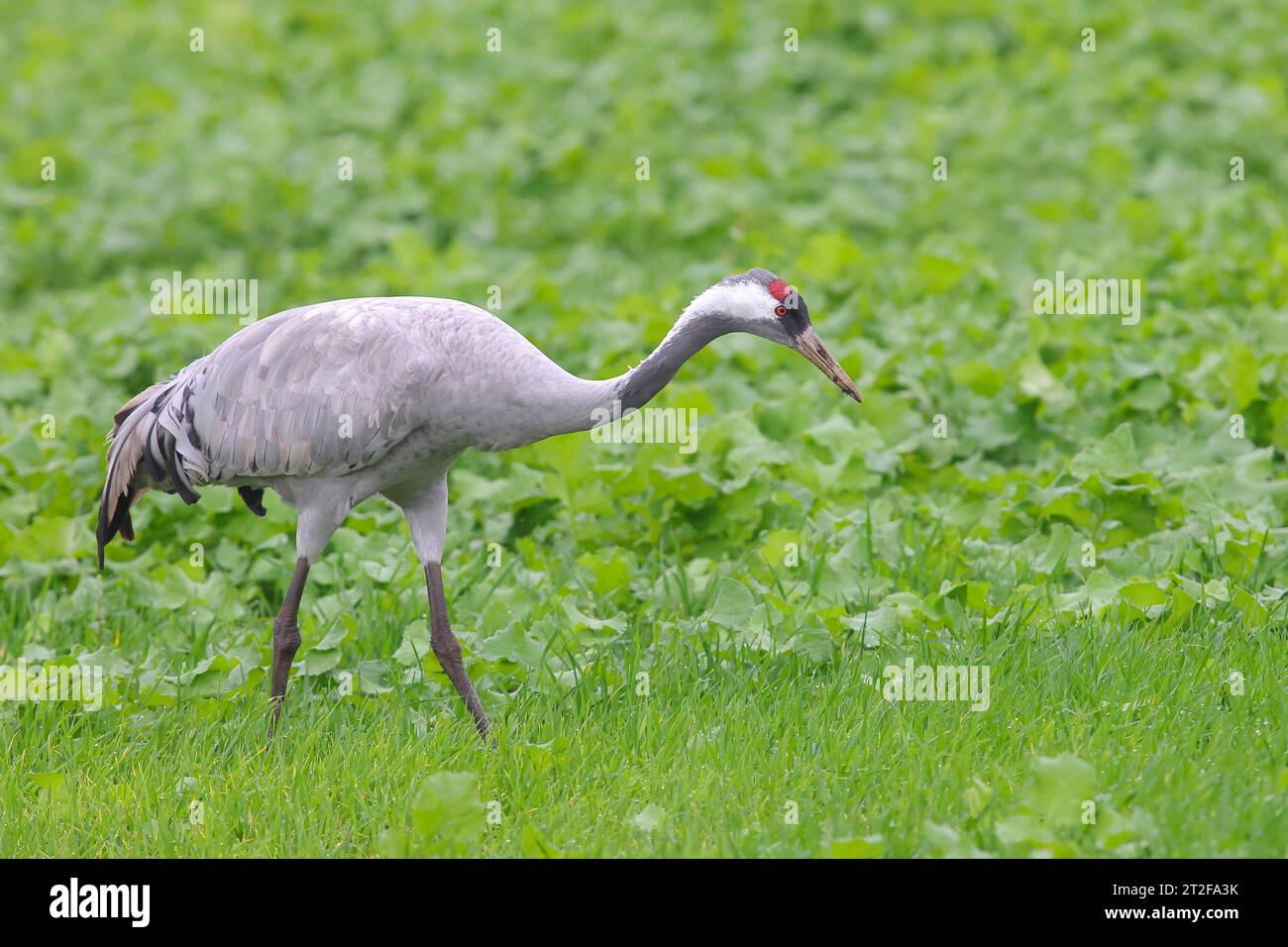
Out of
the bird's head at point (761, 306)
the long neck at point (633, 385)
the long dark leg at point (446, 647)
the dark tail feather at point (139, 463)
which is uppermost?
the bird's head at point (761, 306)

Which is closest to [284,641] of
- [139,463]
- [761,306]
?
[139,463]

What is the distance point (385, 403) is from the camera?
528 centimetres

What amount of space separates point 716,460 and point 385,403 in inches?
89.8

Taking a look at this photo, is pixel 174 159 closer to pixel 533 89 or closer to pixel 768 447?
pixel 533 89

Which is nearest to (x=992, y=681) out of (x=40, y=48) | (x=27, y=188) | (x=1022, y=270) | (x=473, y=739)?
(x=473, y=739)

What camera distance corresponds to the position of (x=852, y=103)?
12.8 meters

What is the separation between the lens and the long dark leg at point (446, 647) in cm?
546

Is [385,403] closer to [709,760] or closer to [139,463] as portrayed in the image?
[139,463]

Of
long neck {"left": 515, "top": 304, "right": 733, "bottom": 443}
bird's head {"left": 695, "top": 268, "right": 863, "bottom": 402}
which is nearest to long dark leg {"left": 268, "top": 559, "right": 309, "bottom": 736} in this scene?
long neck {"left": 515, "top": 304, "right": 733, "bottom": 443}

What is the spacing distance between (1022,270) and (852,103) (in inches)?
139

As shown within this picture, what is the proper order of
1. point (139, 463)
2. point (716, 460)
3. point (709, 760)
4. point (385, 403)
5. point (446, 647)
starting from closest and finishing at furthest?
point (709, 760) → point (385, 403) → point (446, 647) → point (139, 463) → point (716, 460)

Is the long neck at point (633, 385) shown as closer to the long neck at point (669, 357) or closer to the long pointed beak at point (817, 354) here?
the long neck at point (669, 357)

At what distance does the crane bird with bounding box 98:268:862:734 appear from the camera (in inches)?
206

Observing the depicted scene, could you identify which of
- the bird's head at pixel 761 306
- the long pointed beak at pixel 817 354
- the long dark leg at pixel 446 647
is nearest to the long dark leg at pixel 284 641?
the long dark leg at pixel 446 647
